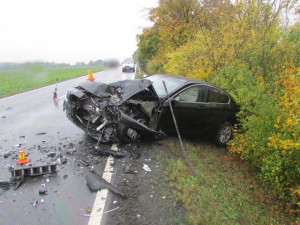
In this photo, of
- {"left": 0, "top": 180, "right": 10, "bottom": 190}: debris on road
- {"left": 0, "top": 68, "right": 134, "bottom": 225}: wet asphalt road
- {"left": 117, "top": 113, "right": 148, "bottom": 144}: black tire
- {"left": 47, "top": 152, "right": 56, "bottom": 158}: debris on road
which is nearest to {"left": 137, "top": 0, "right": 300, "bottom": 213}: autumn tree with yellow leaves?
{"left": 117, "top": 113, "right": 148, "bottom": 144}: black tire

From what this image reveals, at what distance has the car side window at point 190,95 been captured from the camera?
4.91 meters

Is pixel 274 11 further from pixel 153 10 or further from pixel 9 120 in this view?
pixel 153 10

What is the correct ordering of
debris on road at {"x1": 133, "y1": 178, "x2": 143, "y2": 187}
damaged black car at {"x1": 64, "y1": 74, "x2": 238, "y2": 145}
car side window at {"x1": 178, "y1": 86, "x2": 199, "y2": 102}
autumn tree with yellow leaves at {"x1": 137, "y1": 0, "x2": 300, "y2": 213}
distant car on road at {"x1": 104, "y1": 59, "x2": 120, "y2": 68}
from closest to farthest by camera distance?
debris on road at {"x1": 133, "y1": 178, "x2": 143, "y2": 187} → autumn tree with yellow leaves at {"x1": 137, "y1": 0, "x2": 300, "y2": 213} → damaged black car at {"x1": 64, "y1": 74, "x2": 238, "y2": 145} → car side window at {"x1": 178, "y1": 86, "x2": 199, "y2": 102} → distant car on road at {"x1": 104, "y1": 59, "x2": 120, "y2": 68}

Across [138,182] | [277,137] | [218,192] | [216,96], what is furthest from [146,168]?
[216,96]

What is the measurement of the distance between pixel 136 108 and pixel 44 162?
1.99m

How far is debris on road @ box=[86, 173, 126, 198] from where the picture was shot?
3195 millimetres

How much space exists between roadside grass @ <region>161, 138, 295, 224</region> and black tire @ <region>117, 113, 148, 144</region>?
0.76 metres

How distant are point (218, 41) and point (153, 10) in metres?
9.68

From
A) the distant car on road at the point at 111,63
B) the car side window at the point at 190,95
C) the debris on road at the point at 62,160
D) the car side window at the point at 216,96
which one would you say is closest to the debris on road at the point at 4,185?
the debris on road at the point at 62,160

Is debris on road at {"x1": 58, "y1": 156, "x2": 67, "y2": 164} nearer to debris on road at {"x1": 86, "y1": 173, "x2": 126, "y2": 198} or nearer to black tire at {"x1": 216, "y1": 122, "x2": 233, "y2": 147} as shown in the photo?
debris on road at {"x1": 86, "y1": 173, "x2": 126, "y2": 198}

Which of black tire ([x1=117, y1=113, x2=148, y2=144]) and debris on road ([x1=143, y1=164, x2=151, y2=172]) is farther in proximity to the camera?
black tire ([x1=117, y1=113, x2=148, y2=144])

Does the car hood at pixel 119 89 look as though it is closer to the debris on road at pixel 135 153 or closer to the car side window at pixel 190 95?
the car side window at pixel 190 95

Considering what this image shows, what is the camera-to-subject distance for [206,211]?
2900mm

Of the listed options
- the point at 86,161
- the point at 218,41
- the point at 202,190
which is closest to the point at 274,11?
the point at 218,41
